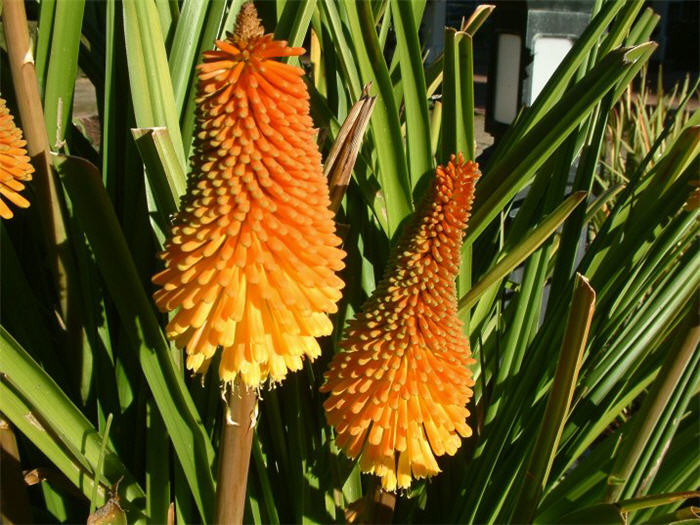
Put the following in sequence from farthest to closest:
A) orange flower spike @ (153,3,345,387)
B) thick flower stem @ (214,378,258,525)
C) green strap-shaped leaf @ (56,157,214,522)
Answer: green strap-shaped leaf @ (56,157,214,522) < thick flower stem @ (214,378,258,525) < orange flower spike @ (153,3,345,387)

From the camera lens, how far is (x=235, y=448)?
788 millimetres

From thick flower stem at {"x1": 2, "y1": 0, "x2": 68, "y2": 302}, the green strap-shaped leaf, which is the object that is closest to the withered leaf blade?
the green strap-shaped leaf

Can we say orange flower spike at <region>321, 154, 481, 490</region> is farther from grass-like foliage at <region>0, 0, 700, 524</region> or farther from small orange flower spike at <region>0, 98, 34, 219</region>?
small orange flower spike at <region>0, 98, 34, 219</region>

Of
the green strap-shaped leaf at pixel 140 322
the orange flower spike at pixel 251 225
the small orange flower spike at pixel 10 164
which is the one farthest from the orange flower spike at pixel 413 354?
the small orange flower spike at pixel 10 164

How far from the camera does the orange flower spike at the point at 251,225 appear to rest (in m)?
0.68

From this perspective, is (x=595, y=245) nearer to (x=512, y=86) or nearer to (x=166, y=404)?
(x=166, y=404)

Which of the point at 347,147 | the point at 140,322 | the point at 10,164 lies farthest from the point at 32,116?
the point at 347,147

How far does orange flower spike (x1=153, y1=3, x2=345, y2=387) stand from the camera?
0.68 metres

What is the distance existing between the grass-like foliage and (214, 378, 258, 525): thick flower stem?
7.4 inches

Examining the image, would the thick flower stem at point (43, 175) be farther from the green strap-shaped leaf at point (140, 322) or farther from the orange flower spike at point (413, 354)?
the orange flower spike at point (413, 354)

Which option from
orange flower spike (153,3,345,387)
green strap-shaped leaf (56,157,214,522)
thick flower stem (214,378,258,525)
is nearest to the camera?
orange flower spike (153,3,345,387)

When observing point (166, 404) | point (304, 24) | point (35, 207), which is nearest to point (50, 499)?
point (166, 404)

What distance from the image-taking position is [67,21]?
114 centimetres

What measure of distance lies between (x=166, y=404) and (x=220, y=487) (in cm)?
23
